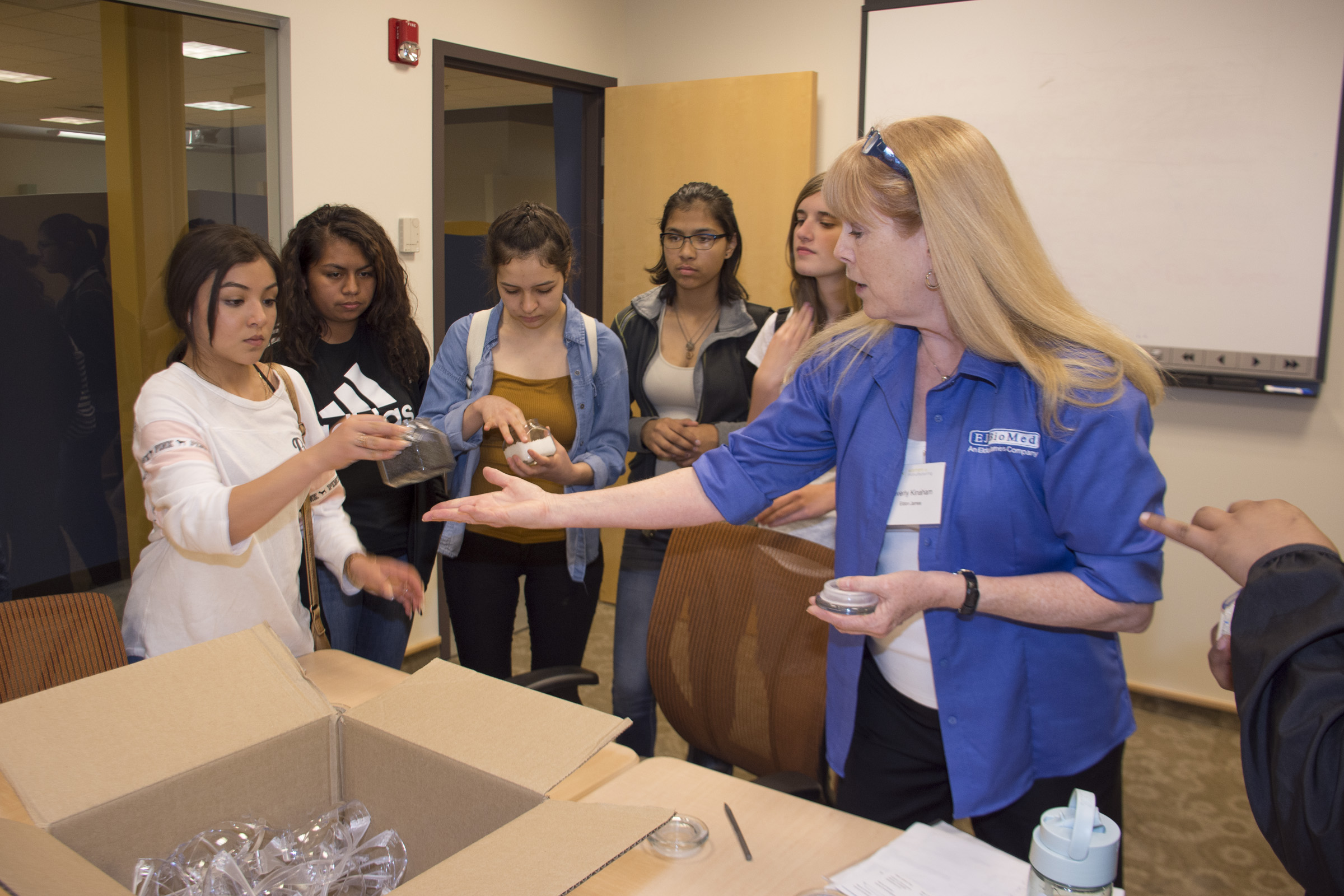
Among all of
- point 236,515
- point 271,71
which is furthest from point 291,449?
point 271,71

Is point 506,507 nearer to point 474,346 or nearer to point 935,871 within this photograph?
point 935,871

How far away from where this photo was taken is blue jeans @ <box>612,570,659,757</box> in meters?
2.46

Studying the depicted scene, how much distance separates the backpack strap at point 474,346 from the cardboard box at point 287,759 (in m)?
1.29

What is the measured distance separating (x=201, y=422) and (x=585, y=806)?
1.10 metres

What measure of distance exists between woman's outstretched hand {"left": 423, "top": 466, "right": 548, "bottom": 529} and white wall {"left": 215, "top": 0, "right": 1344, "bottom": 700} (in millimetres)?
2046

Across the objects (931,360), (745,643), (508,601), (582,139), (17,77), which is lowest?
(508,601)

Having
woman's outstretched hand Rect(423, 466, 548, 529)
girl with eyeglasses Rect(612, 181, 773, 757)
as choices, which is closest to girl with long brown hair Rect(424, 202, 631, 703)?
girl with eyeglasses Rect(612, 181, 773, 757)

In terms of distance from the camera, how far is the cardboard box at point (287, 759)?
98cm

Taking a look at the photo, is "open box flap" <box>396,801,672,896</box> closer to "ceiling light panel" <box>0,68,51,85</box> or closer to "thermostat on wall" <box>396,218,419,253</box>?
"ceiling light panel" <box>0,68,51,85</box>

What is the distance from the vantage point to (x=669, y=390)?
2.69 m

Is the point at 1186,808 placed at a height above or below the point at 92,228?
below

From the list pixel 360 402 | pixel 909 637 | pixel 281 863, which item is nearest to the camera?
pixel 281 863

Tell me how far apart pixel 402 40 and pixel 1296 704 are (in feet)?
11.2

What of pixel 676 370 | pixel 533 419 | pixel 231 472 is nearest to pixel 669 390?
pixel 676 370
